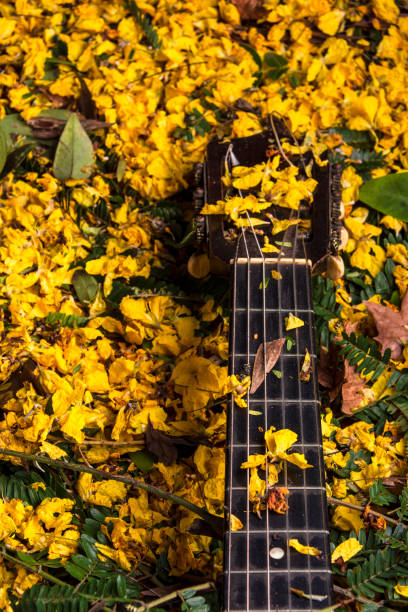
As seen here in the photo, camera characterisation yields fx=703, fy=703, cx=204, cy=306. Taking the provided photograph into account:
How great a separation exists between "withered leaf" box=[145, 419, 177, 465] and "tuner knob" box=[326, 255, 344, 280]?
629mm

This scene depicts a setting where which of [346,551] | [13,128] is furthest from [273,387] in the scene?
[13,128]

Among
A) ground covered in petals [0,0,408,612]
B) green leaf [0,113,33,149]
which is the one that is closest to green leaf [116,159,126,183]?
ground covered in petals [0,0,408,612]

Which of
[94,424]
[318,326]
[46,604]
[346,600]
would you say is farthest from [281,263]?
[46,604]

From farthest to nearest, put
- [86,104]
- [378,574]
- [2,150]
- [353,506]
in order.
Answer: [86,104]
[2,150]
[353,506]
[378,574]

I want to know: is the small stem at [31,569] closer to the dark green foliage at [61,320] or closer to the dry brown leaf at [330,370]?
the dark green foliage at [61,320]

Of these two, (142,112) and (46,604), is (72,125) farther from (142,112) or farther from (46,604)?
(46,604)

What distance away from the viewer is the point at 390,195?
209 centimetres

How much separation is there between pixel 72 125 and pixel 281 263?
942 millimetres

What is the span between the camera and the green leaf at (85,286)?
84.2 inches

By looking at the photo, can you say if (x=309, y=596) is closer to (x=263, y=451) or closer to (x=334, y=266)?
(x=263, y=451)

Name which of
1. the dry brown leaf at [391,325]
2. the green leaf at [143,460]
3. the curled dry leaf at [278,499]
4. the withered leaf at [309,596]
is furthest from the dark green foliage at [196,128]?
the withered leaf at [309,596]

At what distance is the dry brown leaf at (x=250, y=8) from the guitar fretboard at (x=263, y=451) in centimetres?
121

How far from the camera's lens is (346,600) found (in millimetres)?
1557

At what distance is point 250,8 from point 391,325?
4.29ft
